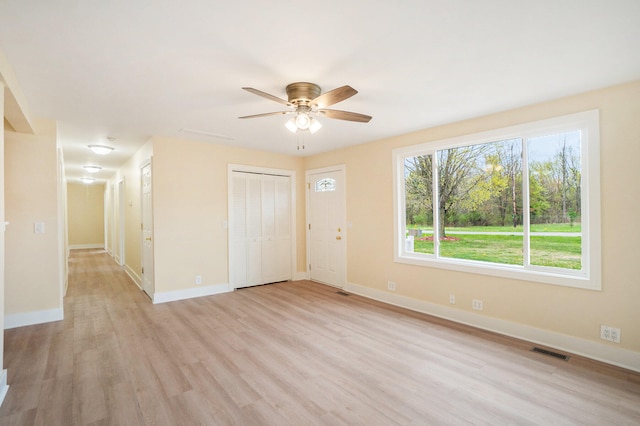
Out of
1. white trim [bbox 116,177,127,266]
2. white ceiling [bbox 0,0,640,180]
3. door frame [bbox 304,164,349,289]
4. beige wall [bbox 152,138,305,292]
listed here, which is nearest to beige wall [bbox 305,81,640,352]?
white ceiling [bbox 0,0,640,180]

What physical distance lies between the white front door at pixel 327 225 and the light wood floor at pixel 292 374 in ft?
5.04

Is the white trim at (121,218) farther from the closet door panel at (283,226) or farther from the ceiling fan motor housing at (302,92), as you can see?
the ceiling fan motor housing at (302,92)

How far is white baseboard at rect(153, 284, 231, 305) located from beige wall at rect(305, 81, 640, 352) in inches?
110

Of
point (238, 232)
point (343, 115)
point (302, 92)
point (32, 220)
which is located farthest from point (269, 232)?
point (302, 92)

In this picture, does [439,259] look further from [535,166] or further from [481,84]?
[481,84]

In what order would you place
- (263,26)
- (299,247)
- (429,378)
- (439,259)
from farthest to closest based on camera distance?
1. (299,247)
2. (439,259)
3. (429,378)
4. (263,26)

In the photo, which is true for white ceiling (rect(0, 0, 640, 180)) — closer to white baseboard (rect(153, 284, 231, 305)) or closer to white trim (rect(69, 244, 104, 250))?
white baseboard (rect(153, 284, 231, 305))

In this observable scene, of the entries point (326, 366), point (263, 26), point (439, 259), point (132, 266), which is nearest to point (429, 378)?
point (326, 366)

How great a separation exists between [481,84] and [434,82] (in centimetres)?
44

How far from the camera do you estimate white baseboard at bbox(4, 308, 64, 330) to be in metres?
3.56

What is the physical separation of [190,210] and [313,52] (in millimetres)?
3536

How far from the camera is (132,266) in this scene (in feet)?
20.6

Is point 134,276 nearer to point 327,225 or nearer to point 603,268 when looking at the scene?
point 327,225

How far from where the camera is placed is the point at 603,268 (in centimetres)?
277
